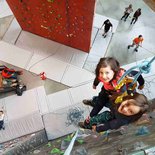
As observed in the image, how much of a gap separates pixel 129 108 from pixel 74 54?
276cm

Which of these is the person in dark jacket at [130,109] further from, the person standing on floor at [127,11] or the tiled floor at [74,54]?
the person standing on floor at [127,11]

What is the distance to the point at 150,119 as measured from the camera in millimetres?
2166

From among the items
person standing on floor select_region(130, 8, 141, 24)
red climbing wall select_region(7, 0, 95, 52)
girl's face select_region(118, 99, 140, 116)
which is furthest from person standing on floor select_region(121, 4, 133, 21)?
girl's face select_region(118, 99, 140, 116)

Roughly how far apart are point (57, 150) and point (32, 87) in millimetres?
2466

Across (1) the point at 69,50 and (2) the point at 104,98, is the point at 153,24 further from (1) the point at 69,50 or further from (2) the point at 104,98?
(2) the point at 104,98

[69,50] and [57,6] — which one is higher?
[57,6]

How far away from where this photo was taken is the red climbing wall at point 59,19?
11.9 feet

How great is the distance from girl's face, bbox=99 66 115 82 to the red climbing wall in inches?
51.7

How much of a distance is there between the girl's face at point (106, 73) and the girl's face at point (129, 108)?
391 mm

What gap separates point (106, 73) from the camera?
2.44 metres

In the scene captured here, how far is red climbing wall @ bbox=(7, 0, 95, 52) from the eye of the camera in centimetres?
362

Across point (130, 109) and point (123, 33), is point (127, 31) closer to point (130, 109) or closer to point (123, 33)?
point (123, 33)

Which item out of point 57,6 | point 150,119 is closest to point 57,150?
point 150,119

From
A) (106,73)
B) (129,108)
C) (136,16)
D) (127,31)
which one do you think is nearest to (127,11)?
(136,16)
